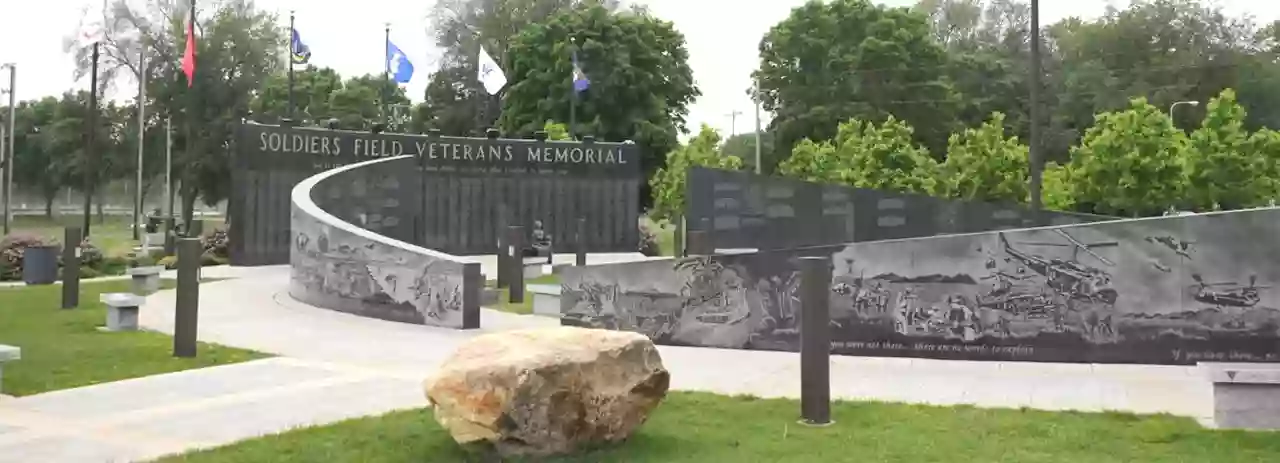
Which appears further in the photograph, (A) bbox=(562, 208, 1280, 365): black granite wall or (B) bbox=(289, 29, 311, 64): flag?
(B) bbox=(289, 29, 311, 64): flag

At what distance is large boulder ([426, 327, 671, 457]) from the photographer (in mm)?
6473

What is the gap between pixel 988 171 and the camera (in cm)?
3347

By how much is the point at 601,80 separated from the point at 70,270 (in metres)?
30.2

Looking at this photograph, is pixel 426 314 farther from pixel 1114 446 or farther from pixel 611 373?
pixel 1114 446

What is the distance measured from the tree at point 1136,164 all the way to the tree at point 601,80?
60.9ft

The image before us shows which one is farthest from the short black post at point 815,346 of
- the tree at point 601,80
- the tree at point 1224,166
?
the tree at point 601,80

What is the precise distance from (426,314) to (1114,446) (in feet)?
32.8

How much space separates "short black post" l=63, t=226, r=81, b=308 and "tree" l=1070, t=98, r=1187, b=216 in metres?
26.8

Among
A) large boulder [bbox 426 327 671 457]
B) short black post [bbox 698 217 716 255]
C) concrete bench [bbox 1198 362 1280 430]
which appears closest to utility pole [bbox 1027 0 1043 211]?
short black post [bbox 698 217 716 255]

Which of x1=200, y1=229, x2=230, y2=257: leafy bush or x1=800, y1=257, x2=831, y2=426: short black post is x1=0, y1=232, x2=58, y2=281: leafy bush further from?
x1=800, y1=257, x2=831, y2=426: short black post

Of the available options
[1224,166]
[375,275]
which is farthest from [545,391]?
[1224,166]

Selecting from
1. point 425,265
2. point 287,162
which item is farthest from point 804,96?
point 425,265

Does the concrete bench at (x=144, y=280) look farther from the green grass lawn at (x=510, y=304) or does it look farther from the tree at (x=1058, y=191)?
the tree at (x=1058, y=191)

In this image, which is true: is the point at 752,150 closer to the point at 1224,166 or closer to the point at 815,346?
the point at 1224,166
